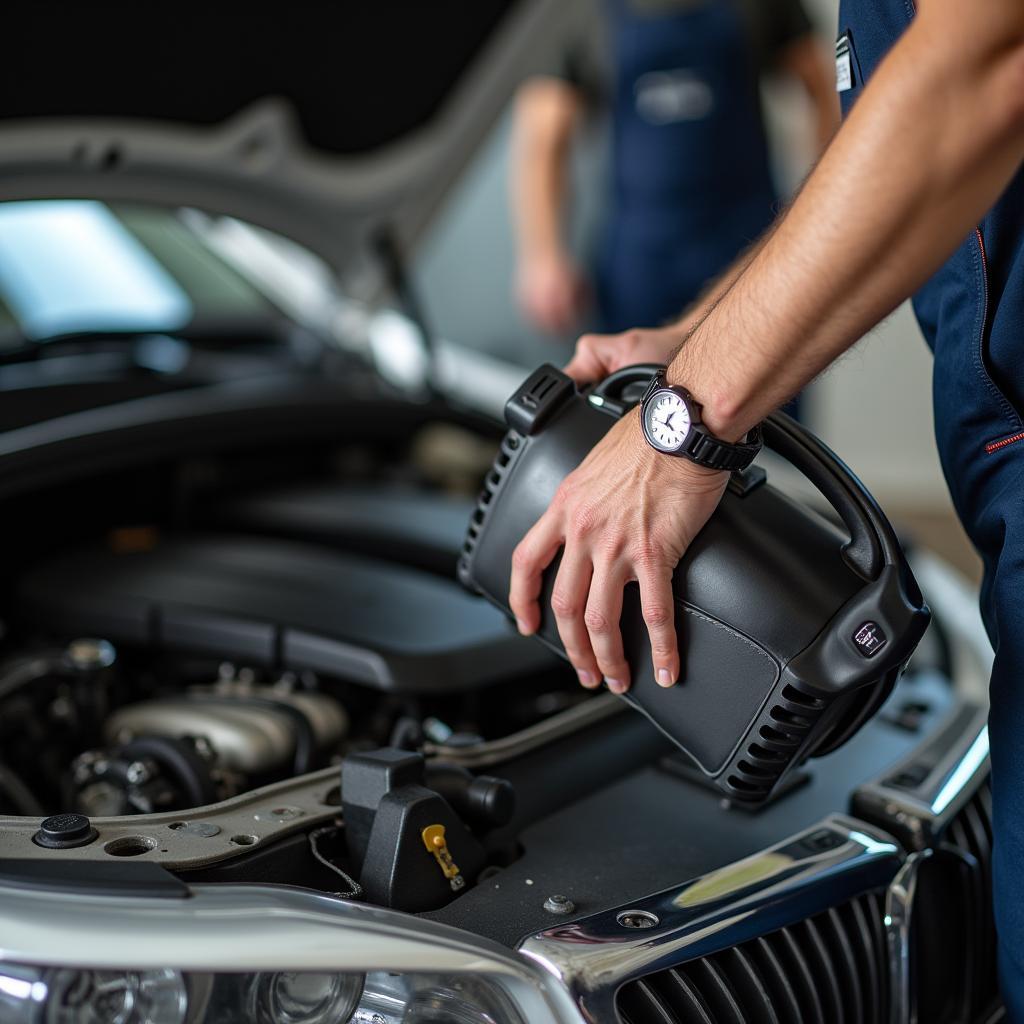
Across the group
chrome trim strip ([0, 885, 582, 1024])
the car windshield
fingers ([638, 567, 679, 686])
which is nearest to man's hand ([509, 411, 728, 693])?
fingers ([638, 567, 679, 686])

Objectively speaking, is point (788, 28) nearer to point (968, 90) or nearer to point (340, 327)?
point (340, 327)

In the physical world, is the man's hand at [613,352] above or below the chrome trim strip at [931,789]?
above

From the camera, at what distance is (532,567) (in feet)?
3.04

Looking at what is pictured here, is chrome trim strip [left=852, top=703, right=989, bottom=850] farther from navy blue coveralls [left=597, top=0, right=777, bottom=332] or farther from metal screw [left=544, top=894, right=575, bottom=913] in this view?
navy blue coveralls [left=597, top=0, right=777, bottom=332]

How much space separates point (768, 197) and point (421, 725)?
199cm

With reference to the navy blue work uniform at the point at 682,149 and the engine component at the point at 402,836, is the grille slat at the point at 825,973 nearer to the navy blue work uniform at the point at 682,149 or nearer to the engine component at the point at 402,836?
the engine component at the point at 402,836

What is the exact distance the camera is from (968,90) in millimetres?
682

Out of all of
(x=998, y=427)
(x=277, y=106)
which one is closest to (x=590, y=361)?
(x=998, y=427)

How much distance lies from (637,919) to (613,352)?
0.48m

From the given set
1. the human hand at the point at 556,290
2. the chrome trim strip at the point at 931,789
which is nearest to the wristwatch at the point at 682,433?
the chrome trim strip at the point at 931,789

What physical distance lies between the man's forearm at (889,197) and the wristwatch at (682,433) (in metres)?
0.04

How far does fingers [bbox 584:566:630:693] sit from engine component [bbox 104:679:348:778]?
35 centimetres

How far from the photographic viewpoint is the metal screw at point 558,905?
0.89 m

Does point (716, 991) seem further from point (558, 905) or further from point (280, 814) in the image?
point (280, 814)
